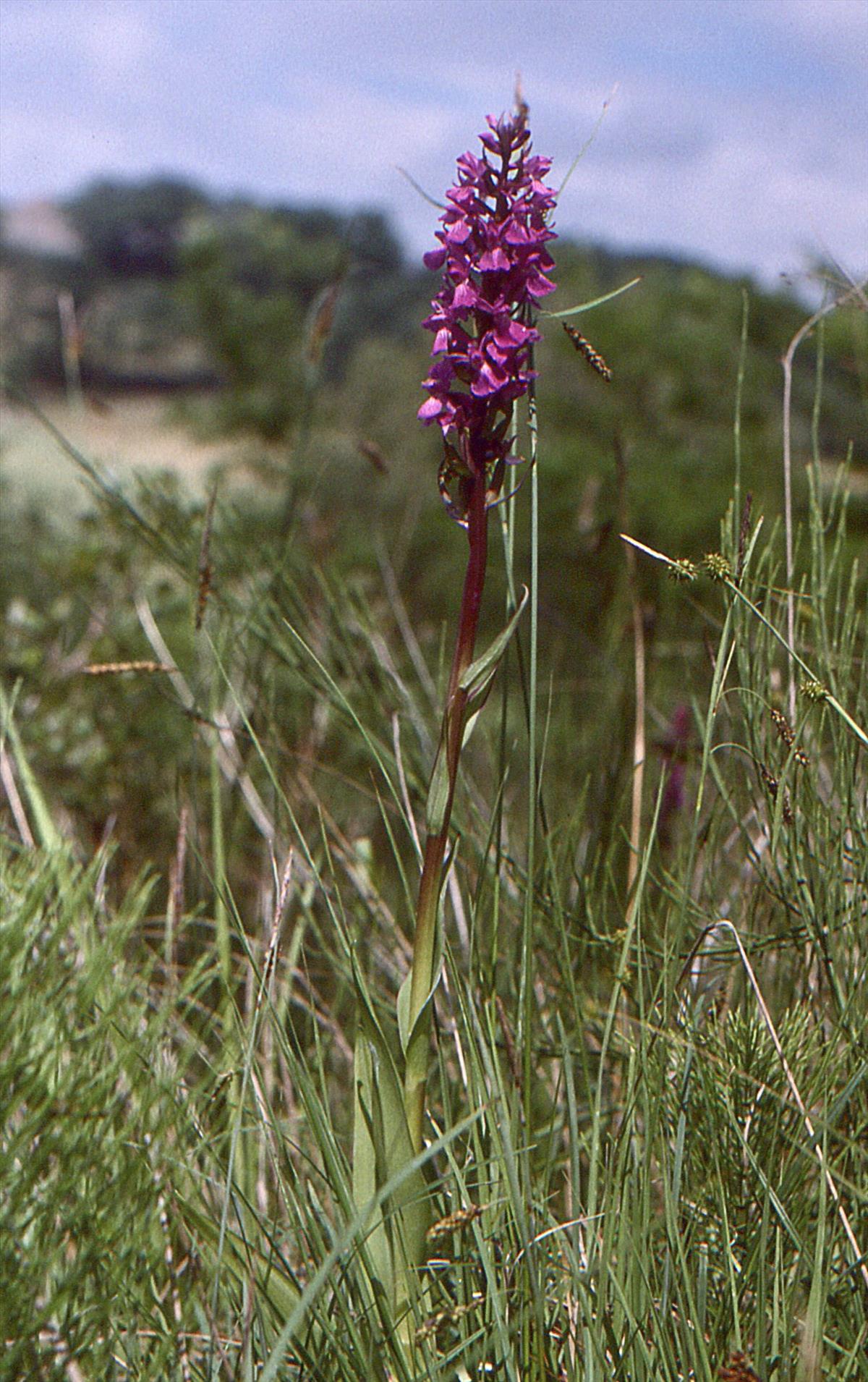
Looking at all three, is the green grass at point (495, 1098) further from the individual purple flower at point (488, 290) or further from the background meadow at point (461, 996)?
the individual purple flower at point (488, 290)

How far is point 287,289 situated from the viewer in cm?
1040

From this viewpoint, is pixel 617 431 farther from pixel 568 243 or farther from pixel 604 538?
pixel 568 243

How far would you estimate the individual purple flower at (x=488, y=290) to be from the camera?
0.85 meters

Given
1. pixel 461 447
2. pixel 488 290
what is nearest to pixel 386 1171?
pixel 461 447

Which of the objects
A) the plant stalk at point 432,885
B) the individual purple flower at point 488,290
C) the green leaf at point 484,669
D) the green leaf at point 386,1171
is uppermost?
the individual purple flower at point 488,290

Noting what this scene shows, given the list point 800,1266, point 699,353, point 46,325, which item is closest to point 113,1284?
point 800,1266

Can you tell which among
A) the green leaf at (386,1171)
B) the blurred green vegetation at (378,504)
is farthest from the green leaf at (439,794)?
the blurred green vegetation at (378,504)

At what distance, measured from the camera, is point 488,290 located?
87 centimetres

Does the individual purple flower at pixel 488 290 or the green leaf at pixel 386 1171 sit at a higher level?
the individual purple flower at pixel 488 290

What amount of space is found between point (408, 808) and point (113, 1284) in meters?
0.40

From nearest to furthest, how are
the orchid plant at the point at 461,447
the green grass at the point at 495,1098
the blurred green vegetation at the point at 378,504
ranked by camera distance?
the green grass at the point at 495,1098 → the orchid plant at the point at 461,447 → the blurred green vegetation at the point at 378,504

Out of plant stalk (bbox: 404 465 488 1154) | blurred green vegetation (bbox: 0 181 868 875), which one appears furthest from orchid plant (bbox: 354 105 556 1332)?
blurred green vegetation (bbox: 0 181 868 875)

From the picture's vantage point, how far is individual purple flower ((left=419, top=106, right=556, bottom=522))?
2.80 feet

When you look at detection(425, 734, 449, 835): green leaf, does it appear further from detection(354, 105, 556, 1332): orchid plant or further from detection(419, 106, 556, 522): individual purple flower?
detection(419, 106, 556, 522): individual purple flower
